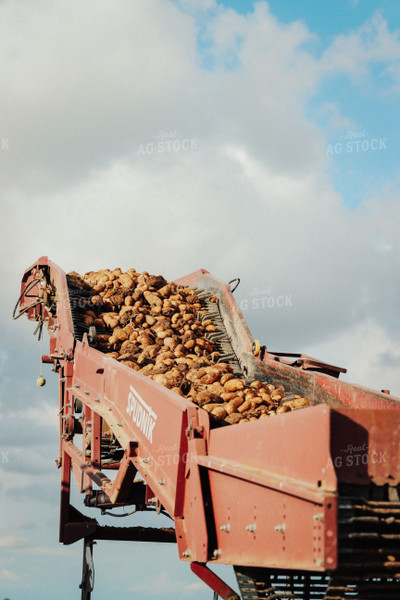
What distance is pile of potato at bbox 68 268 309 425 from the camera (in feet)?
22.1

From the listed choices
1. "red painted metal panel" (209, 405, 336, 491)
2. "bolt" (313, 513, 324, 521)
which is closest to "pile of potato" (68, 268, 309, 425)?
"red painted metal panel" (209, 405, 336, 491)

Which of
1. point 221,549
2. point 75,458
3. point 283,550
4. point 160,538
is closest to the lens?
point 283,550

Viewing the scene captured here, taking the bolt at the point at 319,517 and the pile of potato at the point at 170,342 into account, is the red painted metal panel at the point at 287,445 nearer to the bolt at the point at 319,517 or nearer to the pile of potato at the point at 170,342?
the bolt at the point at 319,517

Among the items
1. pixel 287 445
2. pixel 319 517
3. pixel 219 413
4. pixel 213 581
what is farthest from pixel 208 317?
pixel 319 517

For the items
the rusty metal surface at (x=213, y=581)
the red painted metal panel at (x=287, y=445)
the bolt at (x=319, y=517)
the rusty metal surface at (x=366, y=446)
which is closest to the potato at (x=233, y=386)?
the red painted metal panel at (x=287, y=445)

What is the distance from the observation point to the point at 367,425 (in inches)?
179

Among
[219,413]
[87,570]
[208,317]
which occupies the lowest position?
[87,570]

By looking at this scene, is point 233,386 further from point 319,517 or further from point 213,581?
point 319,517

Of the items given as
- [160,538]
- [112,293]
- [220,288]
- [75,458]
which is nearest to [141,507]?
Answer: [75,458]

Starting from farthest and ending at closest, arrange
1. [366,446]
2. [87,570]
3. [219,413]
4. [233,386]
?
[87,570] → [233,386] → [219,413] → [366,446]

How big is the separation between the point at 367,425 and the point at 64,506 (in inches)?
217

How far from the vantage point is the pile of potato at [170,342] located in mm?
6746

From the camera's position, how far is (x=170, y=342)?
28.6 feet

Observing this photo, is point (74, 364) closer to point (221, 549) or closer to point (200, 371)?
point (200, 371)
